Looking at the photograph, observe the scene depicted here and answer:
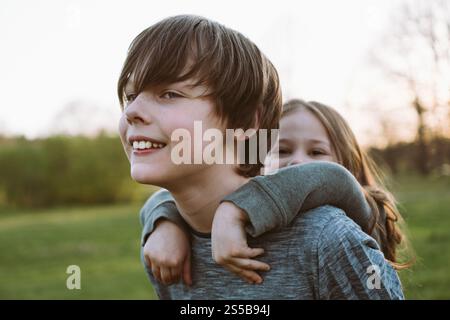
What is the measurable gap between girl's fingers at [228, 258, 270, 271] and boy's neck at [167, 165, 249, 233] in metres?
0.27

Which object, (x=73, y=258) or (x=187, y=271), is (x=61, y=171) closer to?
(x=73, y=258)

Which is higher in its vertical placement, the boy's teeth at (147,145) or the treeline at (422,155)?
the treeline at (422,155)

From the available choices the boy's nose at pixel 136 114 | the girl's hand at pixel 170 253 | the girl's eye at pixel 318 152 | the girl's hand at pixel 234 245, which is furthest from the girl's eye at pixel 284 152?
the boy's nose at pixel 136 114

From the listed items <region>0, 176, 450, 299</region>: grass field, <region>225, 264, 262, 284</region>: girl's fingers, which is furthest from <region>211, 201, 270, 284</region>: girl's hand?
<region>0, 176, 450, 299</region>: grass field

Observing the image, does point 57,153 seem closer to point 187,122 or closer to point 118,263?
point 118,263

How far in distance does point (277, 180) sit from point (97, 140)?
782 inches

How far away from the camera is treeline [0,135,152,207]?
19891mm

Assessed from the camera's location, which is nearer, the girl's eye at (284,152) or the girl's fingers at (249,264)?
the girl's fingers at (249,264)

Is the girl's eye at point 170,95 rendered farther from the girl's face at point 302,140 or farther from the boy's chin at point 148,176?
the girl's face at point 302,140

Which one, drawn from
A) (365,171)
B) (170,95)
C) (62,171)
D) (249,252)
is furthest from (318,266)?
(62,171)

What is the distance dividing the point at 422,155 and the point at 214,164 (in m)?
7.55

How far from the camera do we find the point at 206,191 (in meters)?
1.95

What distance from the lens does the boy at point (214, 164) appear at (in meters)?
1.70
